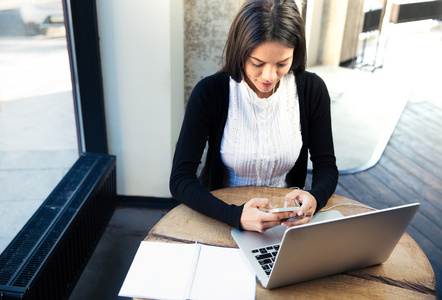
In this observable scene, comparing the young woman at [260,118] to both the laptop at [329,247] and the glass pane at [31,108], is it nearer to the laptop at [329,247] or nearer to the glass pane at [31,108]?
the laptop at [329,247]

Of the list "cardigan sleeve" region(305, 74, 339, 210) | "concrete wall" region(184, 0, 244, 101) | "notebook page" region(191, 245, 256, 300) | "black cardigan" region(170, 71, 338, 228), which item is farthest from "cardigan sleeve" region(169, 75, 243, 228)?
"concrete wall" region(184, 0, 244, 101)

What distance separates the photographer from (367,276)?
1.01 m

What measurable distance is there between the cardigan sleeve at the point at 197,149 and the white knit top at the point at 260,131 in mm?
62

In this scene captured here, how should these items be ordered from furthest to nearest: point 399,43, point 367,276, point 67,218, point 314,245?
point 399,43 < point 67,218 < point 367,276 < point 314,245

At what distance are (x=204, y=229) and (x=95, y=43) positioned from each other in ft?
4.47

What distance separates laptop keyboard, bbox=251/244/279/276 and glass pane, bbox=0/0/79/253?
1057 millimetres

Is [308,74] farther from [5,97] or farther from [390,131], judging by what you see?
[390,131]

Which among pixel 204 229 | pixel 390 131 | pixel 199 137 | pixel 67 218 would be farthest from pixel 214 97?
pixel 390 131

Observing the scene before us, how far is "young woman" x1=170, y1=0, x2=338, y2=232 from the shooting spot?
1.23m

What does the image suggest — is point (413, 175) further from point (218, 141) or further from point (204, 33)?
point (218, 141)

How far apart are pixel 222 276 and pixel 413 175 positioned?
94.6 inches

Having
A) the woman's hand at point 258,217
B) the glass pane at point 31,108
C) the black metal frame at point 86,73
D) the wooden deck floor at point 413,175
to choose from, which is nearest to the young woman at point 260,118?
the woman's hand at point 258,217

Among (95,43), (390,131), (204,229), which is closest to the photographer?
(204,229)

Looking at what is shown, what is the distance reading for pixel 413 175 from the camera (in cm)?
293
